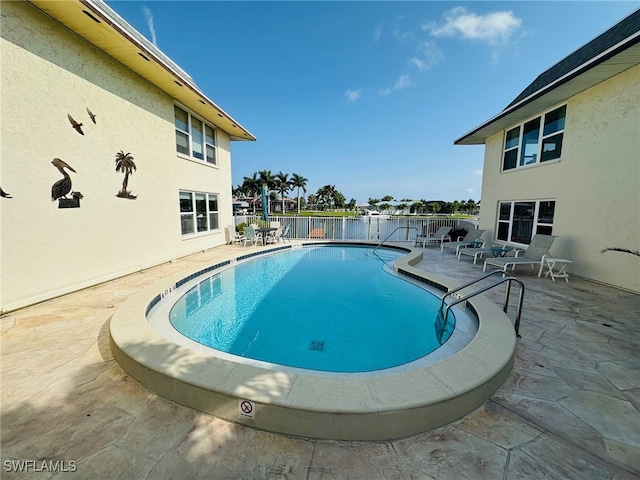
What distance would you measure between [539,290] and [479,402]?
4.94 meters

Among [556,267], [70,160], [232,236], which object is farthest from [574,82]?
[232,236]

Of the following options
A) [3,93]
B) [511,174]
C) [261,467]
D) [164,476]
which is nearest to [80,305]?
[3,93]

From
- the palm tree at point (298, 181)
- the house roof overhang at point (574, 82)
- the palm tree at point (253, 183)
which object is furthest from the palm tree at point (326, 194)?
the house roof overhang at point (574, 82)

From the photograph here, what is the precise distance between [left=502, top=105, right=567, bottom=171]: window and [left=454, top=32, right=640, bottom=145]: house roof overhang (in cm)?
31

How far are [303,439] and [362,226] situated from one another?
12.3 m

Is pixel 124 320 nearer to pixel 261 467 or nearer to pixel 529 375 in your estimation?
pixel 261 467

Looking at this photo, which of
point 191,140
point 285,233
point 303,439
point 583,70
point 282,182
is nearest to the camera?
point 303,439

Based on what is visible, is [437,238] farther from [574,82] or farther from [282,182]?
[282,182]

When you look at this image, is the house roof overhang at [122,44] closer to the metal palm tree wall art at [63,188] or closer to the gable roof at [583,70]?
the metal palm tree wall art at [63,188]

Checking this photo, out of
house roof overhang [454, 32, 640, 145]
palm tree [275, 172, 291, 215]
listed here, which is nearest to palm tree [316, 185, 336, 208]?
palm tree [275, 172, 291, 215]

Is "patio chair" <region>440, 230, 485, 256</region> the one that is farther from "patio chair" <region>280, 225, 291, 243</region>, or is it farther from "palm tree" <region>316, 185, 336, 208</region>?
"palm tree" <region>316, 185, 336, 208</region>

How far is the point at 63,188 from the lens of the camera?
17.1 ft

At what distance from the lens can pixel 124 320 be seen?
3.62m

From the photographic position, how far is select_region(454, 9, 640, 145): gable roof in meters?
5.33
